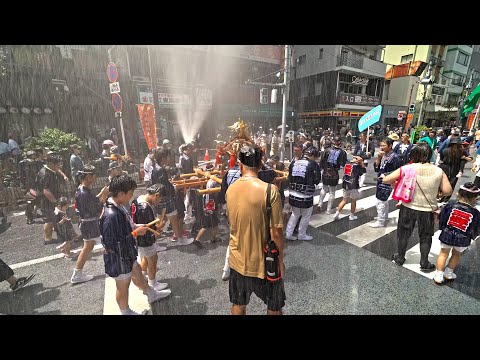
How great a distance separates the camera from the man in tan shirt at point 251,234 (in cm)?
211

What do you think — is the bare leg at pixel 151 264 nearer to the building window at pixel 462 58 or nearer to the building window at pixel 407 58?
the building window at pixel 407 58

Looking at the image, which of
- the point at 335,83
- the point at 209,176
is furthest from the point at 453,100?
the point at 209,176

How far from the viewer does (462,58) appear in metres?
34.3

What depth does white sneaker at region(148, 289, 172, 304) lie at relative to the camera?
3.21 meters

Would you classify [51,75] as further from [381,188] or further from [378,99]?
[378,99]

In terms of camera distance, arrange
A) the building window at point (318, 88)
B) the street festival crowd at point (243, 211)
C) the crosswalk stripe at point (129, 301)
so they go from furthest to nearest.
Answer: the building window at point (318, 88) < the crosswalk stripe at point (129, 301) < the street festival crowd at point (243, 211)

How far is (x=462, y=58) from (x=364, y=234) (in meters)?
46.5

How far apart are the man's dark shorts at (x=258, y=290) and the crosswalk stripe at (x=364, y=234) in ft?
10.1

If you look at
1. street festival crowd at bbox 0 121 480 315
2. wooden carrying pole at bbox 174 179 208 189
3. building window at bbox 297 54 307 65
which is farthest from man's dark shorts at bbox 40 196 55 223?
building window at bbox 297 54 307 65

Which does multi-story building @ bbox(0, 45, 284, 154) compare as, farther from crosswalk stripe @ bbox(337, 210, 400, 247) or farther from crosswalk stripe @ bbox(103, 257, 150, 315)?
crosswalk stripe @ bbox(337, 210, 400, 247)

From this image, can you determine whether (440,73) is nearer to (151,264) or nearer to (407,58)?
(407,58)

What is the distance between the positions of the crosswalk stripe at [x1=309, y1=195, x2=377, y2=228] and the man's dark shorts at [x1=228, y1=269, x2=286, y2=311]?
354 centimetres

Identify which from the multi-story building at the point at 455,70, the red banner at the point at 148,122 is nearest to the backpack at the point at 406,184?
the red banner at the point at 148,122

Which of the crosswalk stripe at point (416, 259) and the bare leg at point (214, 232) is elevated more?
the bare leg at point (214, 232)
